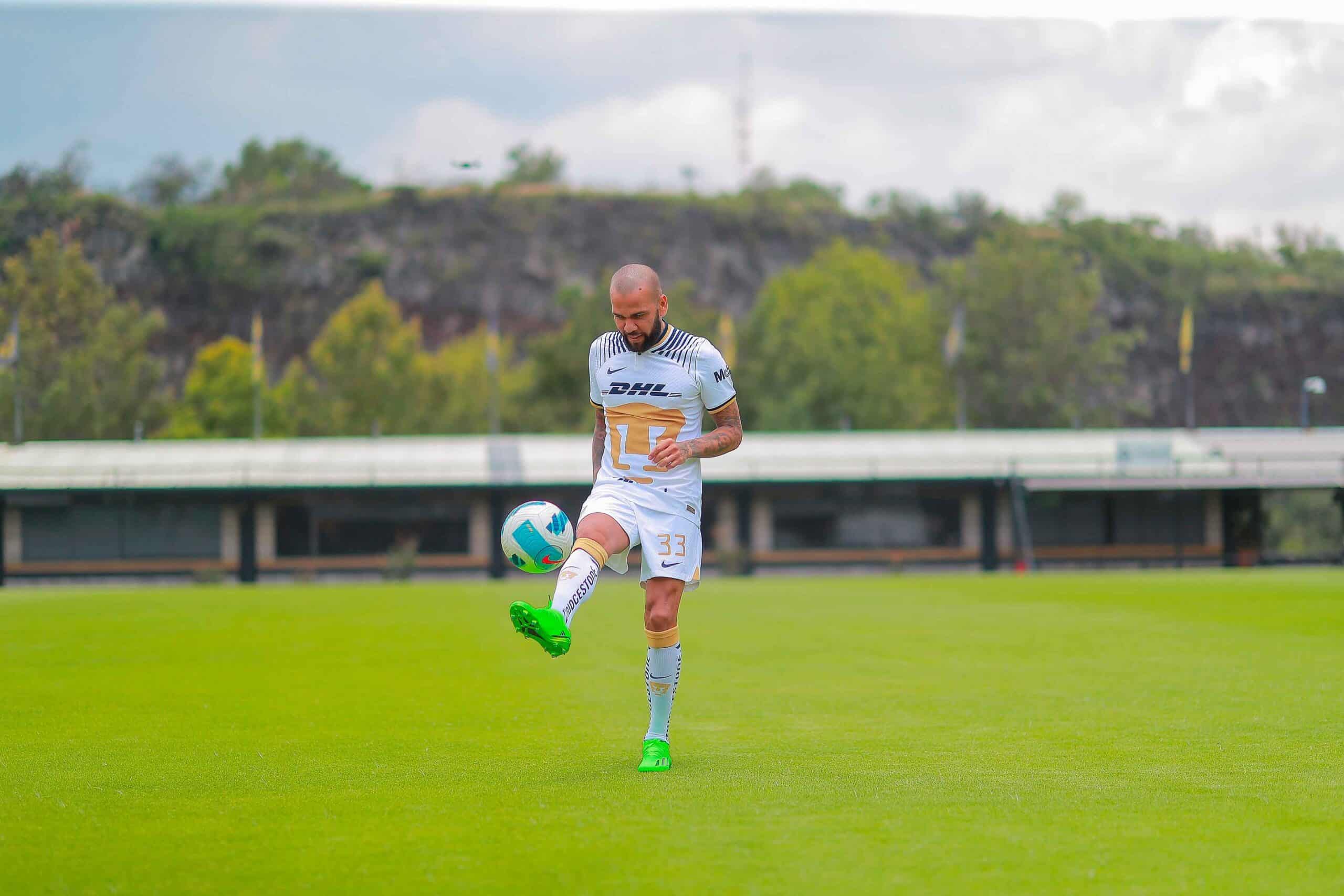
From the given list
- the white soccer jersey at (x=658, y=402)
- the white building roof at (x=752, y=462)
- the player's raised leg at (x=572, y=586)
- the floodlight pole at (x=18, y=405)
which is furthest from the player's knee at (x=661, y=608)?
the floodlight pole at (x=18, y=405)

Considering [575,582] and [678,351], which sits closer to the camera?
[575,582]

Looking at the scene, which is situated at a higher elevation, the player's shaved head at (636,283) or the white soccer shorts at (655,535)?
the player's shaved head at (636,283)

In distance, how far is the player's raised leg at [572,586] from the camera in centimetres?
708

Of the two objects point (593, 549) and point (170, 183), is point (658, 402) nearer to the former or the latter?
point (593, 549)

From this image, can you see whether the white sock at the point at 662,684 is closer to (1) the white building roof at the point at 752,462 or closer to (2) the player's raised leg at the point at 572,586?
(2) the player's raised leg at the point at 572,586

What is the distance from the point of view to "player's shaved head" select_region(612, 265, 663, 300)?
7.90m

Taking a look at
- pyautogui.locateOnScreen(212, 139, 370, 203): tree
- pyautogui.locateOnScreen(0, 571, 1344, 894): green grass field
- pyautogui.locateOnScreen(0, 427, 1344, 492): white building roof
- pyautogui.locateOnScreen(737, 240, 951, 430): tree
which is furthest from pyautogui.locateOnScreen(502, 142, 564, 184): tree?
pyautogui.locateOnScreen(0, 571, 1344, 894): green grass field

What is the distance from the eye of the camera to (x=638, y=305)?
26.0 feet

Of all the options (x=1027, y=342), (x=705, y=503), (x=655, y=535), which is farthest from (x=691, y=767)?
(x=1027, y=342)

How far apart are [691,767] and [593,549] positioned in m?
1.27

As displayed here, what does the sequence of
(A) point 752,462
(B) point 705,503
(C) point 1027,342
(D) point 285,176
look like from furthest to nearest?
(D) point 285,176
(C) point 1027,342
(A) point 752,462
(B) point 705,503

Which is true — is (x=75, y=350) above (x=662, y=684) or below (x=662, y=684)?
above

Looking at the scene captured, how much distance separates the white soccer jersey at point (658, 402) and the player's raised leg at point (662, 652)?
17.0 inches

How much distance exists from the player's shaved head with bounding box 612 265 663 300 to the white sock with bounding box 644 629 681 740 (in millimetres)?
1852
